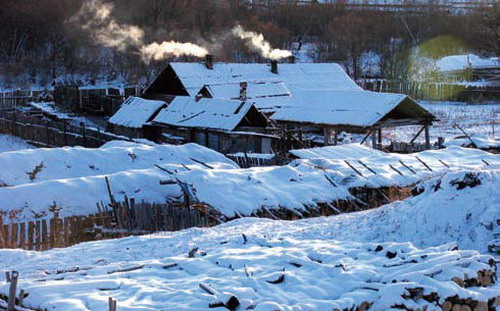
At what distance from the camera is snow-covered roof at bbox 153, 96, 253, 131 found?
30.5 meters

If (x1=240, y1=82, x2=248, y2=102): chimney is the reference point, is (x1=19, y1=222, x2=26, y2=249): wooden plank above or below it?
below

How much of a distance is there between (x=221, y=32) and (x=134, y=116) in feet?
123

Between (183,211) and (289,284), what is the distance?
7557mm

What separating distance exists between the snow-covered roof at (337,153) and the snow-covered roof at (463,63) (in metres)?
47.2

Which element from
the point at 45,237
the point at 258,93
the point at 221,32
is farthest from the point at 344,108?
the point at 221,32

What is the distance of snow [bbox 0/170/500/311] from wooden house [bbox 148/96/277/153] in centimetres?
1679

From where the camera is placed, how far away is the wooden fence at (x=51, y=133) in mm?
30469

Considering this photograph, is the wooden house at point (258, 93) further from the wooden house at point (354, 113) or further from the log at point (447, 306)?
the log at point (447, 306)

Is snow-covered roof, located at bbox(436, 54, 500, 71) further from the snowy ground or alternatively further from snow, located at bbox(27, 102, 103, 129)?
snow, located at bbox(27, 102, 103, 129)

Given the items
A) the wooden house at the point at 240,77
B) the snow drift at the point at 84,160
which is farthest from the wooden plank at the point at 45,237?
the wooden house at the point at 240,77

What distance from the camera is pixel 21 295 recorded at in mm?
8266

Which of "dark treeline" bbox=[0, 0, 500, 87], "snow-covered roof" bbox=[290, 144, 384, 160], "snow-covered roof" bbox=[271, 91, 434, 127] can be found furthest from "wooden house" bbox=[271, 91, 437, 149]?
"dark treeline" bbox=[0, 0, 500, 87]

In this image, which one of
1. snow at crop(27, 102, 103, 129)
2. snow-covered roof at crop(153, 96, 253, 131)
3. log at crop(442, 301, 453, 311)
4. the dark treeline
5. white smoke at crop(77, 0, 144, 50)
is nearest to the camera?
log at crop(442, 301, 453, 311)

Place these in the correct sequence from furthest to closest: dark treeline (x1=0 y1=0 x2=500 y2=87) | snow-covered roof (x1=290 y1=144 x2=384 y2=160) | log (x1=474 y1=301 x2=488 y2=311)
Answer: dark treeline (x1=0 y1=0 x2=500 y2=87), snow-covered roof (x1=290 y1=144 x2=384 y2=160), log (x1=474 y1=301 x2=488 y2=311)
